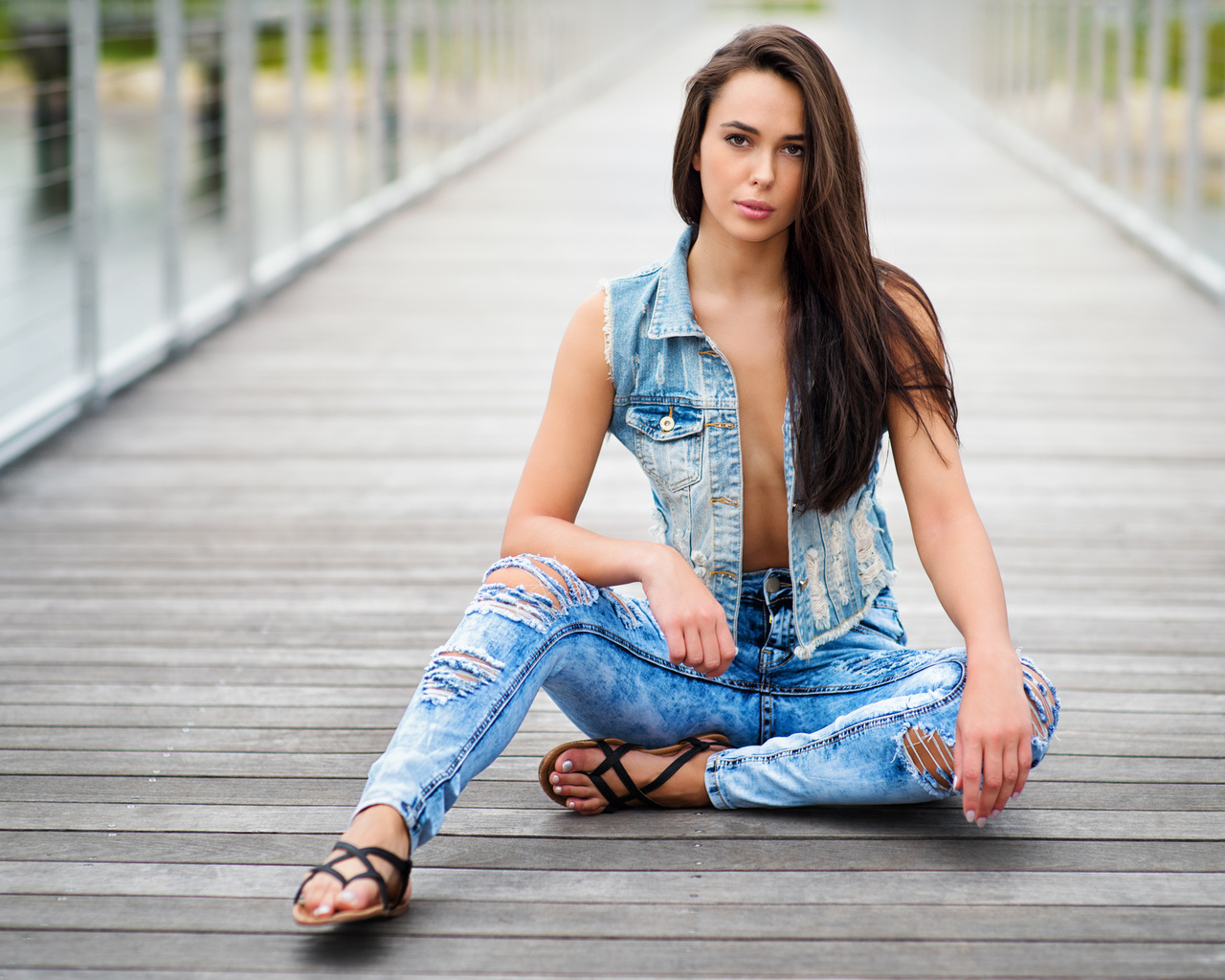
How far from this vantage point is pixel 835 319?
73.5 inches

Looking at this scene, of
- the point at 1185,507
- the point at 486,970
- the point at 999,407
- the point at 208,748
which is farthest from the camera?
the point at 999,407

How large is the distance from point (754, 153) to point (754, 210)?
2.7 inches

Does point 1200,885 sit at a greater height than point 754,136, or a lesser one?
lesser

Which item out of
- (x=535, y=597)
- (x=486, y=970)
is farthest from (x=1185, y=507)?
(x=486, y=970)

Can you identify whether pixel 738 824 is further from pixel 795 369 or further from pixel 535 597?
pixel 795 369

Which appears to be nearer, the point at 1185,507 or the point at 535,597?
the point at 535,597

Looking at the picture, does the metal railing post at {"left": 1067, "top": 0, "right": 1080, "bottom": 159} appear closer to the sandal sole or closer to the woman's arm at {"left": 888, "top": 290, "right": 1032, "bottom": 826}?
the woman's arm at {"left": 888, "top": 290, "right": 1032, "bottom": 826}

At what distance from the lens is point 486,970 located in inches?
61.0

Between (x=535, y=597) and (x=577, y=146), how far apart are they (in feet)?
34.7

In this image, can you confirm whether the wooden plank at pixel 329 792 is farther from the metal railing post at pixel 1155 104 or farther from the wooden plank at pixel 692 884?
the metal railing post at pixel 1155 104

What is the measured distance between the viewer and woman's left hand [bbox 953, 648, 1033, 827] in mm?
1649

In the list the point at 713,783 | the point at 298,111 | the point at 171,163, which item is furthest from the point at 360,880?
the point at 298,111

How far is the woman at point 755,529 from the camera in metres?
1.74

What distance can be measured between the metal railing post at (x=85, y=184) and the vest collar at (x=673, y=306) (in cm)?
285
